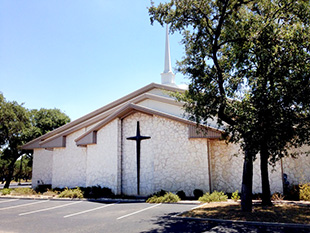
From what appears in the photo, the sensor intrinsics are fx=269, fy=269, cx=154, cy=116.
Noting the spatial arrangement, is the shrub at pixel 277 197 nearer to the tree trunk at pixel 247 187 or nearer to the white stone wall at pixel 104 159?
the tree trunk at pixel 247 187

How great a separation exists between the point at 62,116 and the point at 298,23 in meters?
34.5

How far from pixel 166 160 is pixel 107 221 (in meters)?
7.77

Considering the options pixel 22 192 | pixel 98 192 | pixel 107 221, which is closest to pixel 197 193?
pixel 98 192

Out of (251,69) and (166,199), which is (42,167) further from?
(251,69)

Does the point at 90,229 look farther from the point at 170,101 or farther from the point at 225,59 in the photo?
the point at 170,101

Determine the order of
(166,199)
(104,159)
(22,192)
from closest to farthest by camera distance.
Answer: (166,199) < (104,159) < (22,192)

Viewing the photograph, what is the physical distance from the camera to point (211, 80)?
11.7 meters

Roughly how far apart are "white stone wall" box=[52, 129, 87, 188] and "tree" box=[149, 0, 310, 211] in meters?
14.3

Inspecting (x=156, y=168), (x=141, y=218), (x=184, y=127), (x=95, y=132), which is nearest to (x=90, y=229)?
(x=141, y=218)

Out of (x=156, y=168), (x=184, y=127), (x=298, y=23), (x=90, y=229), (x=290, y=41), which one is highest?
(x=298, y=23)

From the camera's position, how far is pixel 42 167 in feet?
88.1

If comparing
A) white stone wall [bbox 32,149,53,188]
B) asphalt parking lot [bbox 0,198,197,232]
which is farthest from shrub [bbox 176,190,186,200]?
white stone wall [bbox 32,149,53,188]

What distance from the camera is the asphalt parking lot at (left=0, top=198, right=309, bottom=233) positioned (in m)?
8.93

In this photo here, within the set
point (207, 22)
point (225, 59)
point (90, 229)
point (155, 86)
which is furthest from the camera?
point (155, 86)
